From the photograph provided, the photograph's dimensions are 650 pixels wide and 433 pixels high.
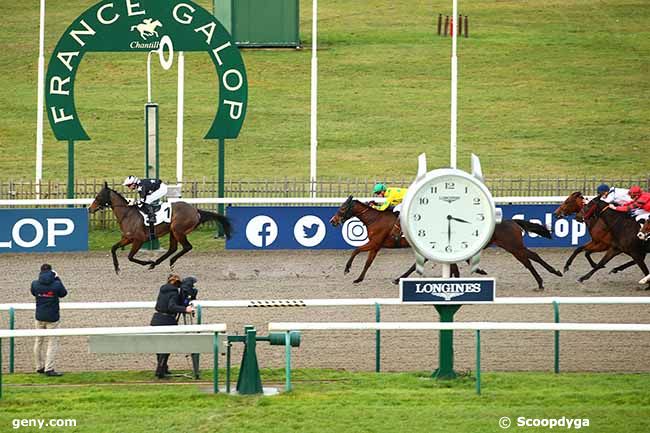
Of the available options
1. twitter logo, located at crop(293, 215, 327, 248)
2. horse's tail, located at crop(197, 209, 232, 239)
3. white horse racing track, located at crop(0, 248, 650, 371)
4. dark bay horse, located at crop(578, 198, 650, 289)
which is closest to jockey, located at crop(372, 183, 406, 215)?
white horse racing track, located at crop(0, 248, 650, 371)

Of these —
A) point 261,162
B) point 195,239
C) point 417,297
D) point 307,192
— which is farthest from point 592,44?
point 417,297

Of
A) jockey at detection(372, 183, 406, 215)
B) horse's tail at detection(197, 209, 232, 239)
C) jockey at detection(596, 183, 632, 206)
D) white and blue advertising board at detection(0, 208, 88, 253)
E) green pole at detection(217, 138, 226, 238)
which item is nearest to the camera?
jockey at detection(596, 183, 632, 206)

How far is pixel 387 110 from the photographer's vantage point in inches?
1706

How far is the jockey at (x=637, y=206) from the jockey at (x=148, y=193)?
7.18 metres

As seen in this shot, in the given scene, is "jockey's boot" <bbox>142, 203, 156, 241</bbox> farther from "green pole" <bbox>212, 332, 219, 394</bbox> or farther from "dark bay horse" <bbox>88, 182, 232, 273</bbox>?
"green pole" <bbox>212, 332, 219, 394</bbox>

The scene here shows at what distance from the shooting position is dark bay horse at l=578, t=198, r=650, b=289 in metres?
22.5

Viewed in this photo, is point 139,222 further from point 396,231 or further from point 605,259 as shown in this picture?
point 605,259

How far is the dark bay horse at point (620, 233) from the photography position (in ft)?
73.8

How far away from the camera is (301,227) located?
83.3ft

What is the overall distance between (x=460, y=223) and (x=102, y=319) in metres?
6.40

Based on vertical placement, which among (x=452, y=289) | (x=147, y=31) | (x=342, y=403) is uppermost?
(x=147, y=31)

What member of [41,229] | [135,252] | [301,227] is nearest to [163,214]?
[135,252]

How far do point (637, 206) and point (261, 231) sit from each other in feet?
21.1

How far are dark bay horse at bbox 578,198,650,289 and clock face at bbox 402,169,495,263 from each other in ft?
26.1
